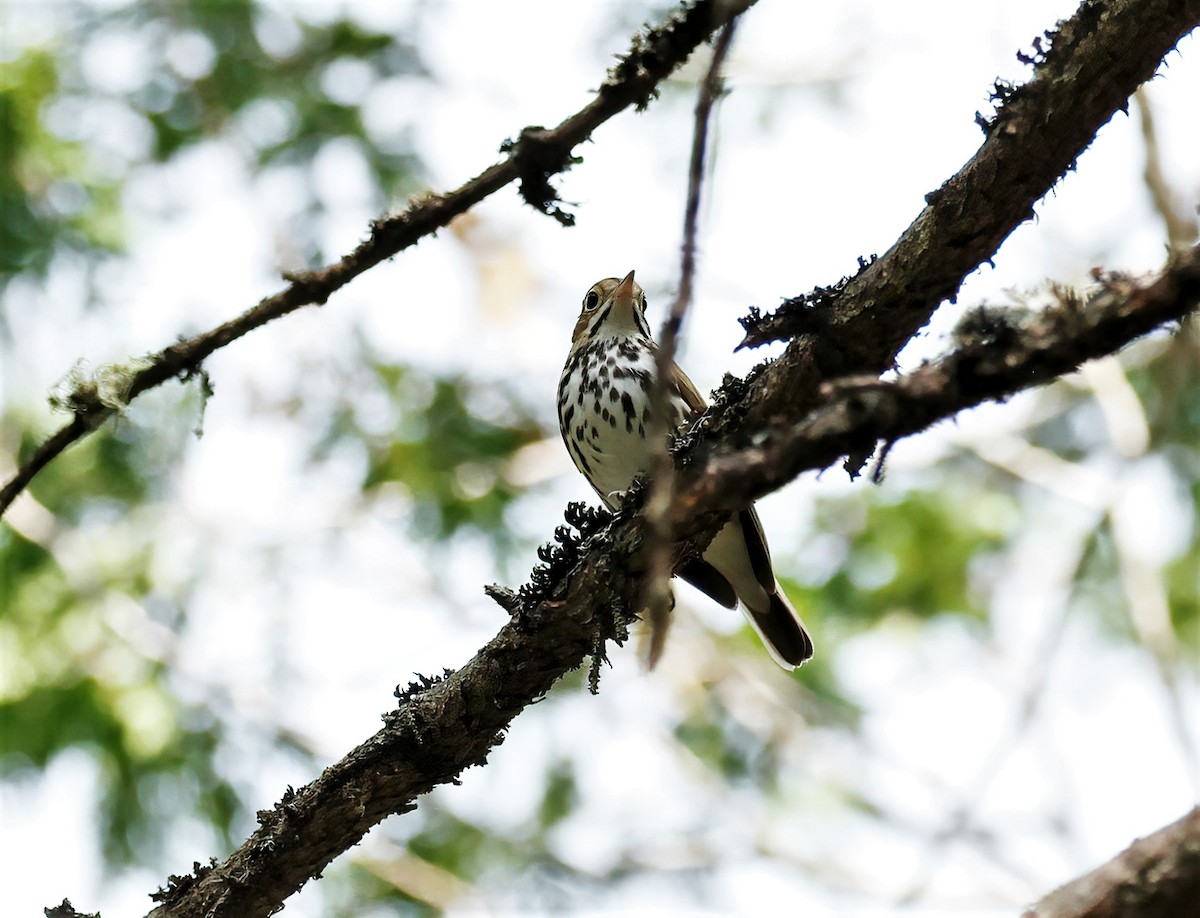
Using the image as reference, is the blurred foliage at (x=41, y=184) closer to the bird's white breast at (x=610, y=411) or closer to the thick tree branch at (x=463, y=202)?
the bird's white breast at (x=610, y=411)

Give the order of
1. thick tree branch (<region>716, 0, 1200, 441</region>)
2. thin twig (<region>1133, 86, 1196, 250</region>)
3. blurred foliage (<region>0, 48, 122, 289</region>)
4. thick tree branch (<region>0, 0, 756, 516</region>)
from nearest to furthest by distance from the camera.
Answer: thick tree branch (<region>0, 0, 756, 516</region>), thick tree branch (<region>716, 0, 1200, 441</region>), thin twig (<region>1133, 86, 1196, 250</region>), blurred foliage (<region>0, 48, 122, 289</region>)

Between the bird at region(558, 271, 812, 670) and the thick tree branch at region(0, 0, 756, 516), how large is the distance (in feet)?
7.33

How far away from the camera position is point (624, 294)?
226 inches

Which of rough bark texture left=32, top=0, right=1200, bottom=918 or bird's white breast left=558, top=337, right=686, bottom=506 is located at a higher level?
bird's white breast left=558, top=337, right=686, bottom=506

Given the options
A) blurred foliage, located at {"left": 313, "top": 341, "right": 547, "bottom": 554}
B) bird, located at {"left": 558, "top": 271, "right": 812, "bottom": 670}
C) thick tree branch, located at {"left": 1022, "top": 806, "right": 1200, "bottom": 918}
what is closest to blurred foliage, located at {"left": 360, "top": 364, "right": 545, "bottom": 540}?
blurred foliage, located at {"left": 313, "top": 341, "right": 547, "bottom": 554}

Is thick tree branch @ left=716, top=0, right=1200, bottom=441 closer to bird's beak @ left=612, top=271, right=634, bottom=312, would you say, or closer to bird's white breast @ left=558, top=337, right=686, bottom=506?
bird's white breast @ left=558, top=337, right=686, bottom=506

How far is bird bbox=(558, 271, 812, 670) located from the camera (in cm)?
498

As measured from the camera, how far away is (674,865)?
9.63 metres

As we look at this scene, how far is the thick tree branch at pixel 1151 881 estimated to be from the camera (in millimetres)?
1758

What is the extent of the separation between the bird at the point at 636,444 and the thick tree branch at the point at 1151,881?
113 inches

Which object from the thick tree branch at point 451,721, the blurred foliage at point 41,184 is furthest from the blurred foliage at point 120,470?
the thick tree branch at point 451,721

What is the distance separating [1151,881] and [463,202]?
171cm

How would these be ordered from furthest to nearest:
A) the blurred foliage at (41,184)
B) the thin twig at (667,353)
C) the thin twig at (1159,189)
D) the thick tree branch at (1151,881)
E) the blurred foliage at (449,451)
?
1. the blurred foliage at (449,451)
2. the blurred foliage at (41,184)
3. the thin twig at (1159,189)
4. the thick tree branch at (1151,881)
5. the thin twig at (667,353)

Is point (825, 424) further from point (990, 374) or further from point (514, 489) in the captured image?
point (514, 489)
